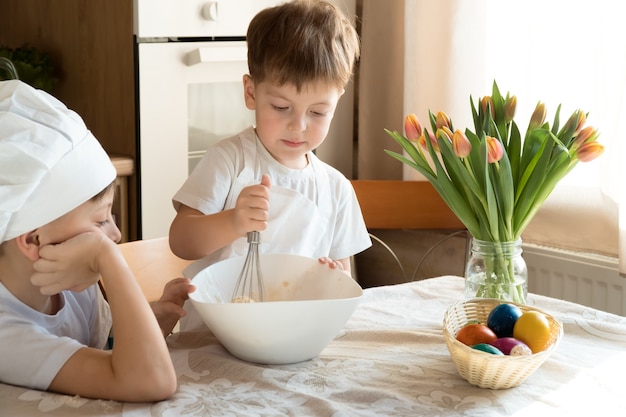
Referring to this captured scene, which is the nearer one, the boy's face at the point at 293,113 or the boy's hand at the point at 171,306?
the boy's hand at the point at 171,306

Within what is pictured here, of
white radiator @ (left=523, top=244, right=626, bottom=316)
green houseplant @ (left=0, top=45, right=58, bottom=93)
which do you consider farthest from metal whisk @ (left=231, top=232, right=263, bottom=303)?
green houseplant @ (left=0, top=45, right=58, bottom=93)

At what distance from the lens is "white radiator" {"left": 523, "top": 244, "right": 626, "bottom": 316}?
215cm

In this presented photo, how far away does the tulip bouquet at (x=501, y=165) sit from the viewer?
1.27 meters

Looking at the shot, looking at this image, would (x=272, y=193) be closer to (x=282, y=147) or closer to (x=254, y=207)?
(x=282, y=147)

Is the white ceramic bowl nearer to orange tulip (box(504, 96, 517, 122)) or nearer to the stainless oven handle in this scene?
orange tulip (box(504, 96, 517, 122))

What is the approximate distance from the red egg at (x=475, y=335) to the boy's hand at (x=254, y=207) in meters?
0.31

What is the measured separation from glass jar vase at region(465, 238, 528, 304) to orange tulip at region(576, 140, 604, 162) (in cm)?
16

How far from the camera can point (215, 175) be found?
4.69ft

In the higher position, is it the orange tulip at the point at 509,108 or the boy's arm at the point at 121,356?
the orange tulip at the point at 509,108

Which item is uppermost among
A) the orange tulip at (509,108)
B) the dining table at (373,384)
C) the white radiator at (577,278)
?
the orange tulip at (509,108)

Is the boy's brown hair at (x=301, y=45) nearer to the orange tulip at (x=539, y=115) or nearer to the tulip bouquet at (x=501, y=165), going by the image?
the tulip bouquet at (x=501, y=165)

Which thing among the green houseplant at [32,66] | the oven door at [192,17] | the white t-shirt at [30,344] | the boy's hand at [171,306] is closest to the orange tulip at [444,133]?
the boy's hand at [171,306]

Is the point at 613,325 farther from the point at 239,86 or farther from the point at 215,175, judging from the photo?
the point at 239,86

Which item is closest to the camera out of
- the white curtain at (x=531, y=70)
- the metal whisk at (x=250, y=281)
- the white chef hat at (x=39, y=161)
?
the white chef hat at (x=39, y=161)
